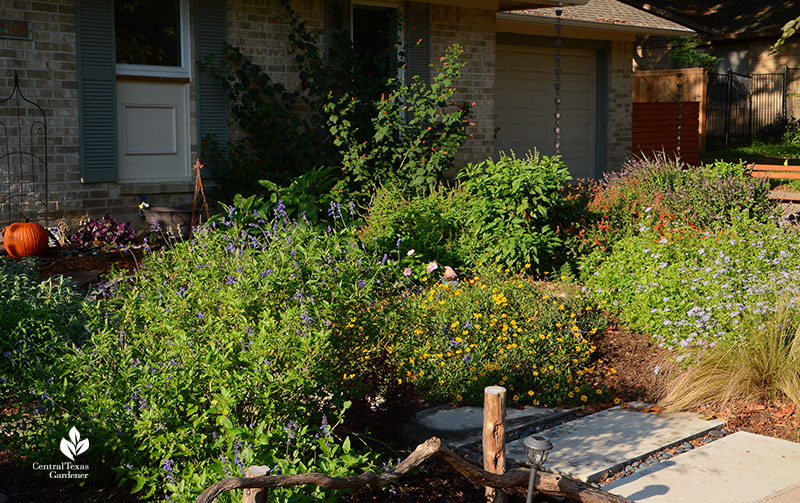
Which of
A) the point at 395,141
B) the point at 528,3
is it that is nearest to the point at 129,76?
the point at 395,141

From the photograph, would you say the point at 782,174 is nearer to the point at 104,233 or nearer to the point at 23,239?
the point at 104,233

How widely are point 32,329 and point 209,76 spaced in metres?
5.50

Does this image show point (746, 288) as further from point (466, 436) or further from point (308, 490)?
point (308, 490)

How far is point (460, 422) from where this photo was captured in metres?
5.00

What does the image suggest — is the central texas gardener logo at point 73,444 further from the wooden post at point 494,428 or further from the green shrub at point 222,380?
the wooden post at point 494,428

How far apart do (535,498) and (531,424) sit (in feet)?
3.10

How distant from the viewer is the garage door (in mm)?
Answer: 15367

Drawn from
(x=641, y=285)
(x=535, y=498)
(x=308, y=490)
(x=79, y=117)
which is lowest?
(x=535, y=498)

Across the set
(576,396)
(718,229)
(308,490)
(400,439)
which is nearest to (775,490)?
(576,396)

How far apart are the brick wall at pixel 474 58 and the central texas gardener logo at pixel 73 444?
9708mm

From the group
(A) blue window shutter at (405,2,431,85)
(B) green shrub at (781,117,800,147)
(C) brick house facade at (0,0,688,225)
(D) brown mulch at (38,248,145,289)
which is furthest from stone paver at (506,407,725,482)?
(B) green shrub at (781,117,800,147)

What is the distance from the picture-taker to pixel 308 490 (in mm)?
3393

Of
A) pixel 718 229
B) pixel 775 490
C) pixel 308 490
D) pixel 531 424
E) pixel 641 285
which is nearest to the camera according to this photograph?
pixel 308 490

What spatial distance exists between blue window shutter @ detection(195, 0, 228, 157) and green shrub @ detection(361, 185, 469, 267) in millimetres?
2439
